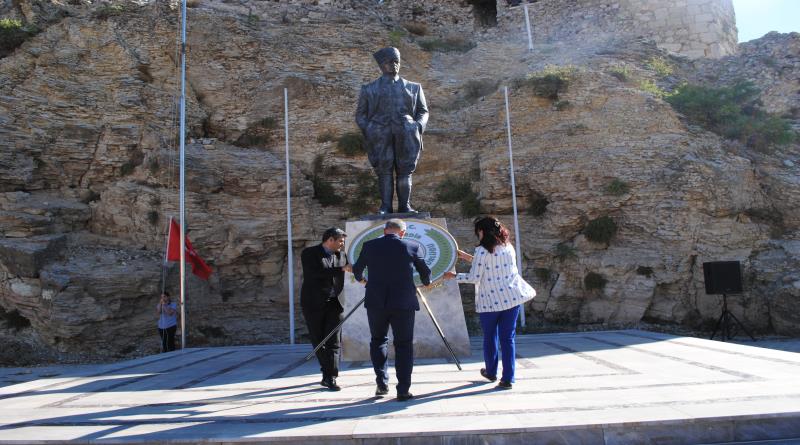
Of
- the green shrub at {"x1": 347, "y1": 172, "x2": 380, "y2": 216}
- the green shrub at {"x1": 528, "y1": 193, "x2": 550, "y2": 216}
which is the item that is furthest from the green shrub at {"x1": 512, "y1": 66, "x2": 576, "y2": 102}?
the green shrub at {"x1": 347, "y1": 172, "x2": 380, "y2": 216}

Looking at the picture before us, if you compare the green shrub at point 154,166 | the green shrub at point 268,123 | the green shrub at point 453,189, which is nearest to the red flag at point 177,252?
the green shrub at point 154,166

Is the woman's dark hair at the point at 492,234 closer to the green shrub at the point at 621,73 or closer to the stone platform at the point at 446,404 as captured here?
the stone platform at the point at 446,404

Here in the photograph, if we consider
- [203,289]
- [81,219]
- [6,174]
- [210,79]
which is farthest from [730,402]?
[210,79]

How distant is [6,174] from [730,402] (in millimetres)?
15601

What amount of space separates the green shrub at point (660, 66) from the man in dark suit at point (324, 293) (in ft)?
52.3

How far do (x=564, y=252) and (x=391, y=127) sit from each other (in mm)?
7429

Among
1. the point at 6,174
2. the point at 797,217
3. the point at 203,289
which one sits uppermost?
the point at 6,174

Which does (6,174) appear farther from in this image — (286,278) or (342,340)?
(342,340)

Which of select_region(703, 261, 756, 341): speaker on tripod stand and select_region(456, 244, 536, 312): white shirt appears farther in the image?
select_region(703, 261, 756, 341): speaker on tripod stand

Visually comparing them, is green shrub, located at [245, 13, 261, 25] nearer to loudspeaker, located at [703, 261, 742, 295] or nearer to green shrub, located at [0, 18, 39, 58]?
green shrub, located at [0, 18, 39, 58]

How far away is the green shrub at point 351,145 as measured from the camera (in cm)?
1538

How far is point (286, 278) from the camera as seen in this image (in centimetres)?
1352

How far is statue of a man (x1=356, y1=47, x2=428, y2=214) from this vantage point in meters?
7.21

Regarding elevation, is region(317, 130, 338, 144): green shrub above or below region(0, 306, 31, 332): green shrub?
above
